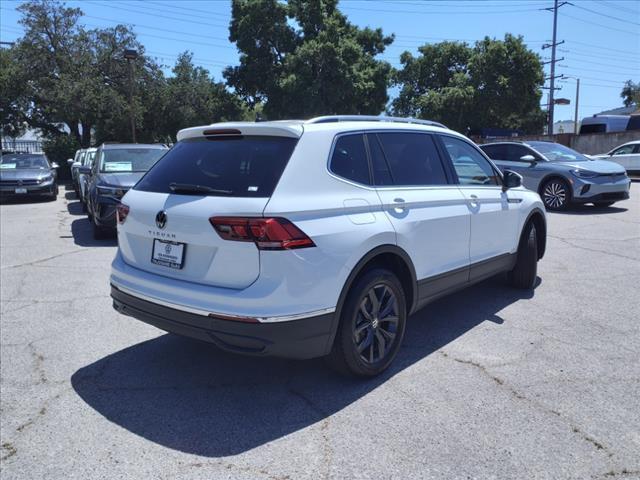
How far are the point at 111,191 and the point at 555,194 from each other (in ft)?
31.3

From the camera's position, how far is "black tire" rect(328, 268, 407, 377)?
138 inches

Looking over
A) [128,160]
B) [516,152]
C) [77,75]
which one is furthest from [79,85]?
[516,152]

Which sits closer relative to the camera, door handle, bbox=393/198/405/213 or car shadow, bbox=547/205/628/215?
door handle, bbox=393/198/405/213

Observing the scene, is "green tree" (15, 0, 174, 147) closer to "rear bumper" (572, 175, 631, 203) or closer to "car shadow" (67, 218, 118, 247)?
"car shadow" (67, 218, 118, 247)

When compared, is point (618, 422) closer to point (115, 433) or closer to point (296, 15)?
point (115, 433)

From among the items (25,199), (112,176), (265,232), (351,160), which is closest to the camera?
(265,232)

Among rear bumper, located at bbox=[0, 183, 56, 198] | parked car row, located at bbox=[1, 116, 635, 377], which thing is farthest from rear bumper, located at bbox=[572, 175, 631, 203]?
rear bumper, located at bbox=[0, 183, 56, 198]

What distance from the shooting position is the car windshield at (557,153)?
41.5 feet

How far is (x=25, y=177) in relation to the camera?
1605cm

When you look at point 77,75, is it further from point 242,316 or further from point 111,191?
point 242,316

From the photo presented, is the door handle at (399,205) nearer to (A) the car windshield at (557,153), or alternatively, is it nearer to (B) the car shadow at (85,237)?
(B) the car shadow at (85,237)

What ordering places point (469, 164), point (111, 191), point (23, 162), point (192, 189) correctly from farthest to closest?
1. point (23, 162)
2. point (111, 191)
3. point (469, 164)
4. point (192, 189)

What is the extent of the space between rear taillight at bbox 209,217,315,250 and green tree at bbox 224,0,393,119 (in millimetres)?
32188

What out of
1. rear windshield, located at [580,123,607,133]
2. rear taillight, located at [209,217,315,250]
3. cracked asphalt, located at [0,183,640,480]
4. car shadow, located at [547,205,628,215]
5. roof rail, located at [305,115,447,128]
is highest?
rear windshield, located at [580,123,607,133]
